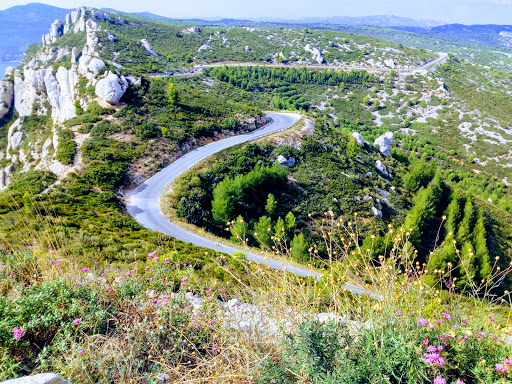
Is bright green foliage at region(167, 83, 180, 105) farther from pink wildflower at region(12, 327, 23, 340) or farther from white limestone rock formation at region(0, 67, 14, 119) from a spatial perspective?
white limestone rock formation at region(0, 67, 14, 119)

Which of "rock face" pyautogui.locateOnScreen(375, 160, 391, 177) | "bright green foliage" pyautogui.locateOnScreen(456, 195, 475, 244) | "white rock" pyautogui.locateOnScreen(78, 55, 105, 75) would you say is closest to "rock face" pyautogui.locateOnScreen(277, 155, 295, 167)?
"rock face" pyautogui.locateOnScreen(375, 160, 391, 177)

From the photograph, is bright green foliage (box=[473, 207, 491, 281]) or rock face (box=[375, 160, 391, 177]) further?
rock face (box=[375, 160, 391, 177])

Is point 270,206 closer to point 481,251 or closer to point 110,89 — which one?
point 481,251

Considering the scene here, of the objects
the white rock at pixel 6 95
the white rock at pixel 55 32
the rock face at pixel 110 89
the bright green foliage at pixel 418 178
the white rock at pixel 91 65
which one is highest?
the white rock at pixel 55 32

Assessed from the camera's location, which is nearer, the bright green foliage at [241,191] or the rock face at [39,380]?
the rock face at [39,380]

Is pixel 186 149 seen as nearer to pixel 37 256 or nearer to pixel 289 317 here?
pixel 37 256

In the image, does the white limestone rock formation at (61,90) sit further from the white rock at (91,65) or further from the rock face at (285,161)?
the rock face at (285,161)

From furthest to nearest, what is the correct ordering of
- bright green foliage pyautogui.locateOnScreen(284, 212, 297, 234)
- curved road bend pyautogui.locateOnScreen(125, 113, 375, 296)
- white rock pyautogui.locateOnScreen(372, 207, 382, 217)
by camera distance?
white rock pyautogui.locateOnScreen(372, 207, 382, 217) < bright green foliage pyautogui.locateOnScreen(284, 212, 297, 234) < curved road bend pyautogui.locateOnScreen(125, 113, 375, 296)

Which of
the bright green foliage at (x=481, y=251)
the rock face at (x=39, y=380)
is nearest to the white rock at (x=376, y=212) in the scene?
the bright green foliage at (x=481, y=251)
